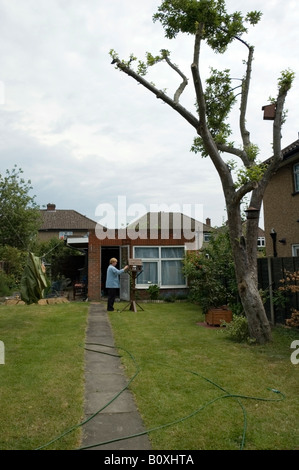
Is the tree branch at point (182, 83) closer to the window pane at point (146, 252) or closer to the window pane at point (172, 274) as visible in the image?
the window pane at point (146, 252)

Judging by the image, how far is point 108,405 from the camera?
4.39 meters

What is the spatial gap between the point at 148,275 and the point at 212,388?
1187 cm

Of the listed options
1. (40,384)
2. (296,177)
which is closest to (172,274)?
(296,177)

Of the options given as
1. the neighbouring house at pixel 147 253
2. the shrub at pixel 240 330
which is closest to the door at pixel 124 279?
the neighbouring house at pixel 147 253

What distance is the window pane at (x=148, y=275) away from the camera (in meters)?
16.8

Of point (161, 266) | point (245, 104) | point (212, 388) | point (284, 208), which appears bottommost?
point (212, 388)

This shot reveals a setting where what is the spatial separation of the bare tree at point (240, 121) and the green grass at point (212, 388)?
4.21 feet

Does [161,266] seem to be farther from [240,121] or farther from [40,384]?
[40,384]

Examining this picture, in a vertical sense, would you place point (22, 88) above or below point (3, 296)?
above

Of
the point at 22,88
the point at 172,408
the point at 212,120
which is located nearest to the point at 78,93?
the point at 22,88
